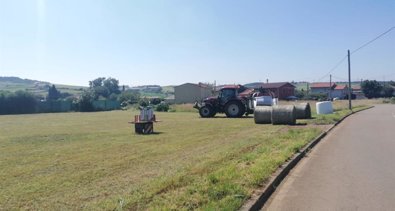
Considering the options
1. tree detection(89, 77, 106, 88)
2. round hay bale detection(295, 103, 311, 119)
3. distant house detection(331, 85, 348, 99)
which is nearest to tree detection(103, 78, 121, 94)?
tree detection(89, 77, 106, 88)

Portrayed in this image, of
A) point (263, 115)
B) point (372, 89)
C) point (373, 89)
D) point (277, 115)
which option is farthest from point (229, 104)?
point (373, 89)

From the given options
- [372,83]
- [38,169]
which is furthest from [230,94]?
[372,83]

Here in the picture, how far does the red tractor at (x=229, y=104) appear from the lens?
113ft

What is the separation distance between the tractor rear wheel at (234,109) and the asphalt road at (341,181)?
19.4 m

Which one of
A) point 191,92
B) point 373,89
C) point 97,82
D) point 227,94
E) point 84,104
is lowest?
point 84,104

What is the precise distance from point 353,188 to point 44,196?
18.7 ft

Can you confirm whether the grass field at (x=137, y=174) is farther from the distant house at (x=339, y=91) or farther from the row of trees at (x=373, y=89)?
the distant house at (x=339, y=91)

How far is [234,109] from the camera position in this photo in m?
34.6

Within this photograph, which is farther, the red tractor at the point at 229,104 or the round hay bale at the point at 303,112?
the red tractor at the point at 229,104

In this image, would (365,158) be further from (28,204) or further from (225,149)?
(28,204)

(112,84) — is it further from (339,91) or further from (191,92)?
(339,91)

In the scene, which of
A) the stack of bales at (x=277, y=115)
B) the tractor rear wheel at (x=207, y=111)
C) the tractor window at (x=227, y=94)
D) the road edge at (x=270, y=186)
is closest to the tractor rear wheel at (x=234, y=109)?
the tractor window at (x=227, y=94)

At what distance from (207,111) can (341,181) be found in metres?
27.1

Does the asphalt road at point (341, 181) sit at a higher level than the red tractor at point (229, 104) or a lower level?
lower
